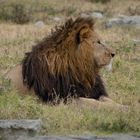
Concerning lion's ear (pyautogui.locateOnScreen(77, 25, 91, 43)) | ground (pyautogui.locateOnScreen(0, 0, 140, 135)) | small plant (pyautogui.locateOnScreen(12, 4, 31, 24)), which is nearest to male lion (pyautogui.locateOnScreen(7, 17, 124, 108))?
lion's ear (pyautogui.locateOnScreen(77, 25, 91, 43))

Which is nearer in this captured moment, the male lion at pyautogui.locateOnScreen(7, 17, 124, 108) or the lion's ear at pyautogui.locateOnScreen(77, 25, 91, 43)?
the male lion at pyautogui.locateOnScreen(7, 17, 124, 108)

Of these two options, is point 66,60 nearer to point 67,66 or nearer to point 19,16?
point 67,66

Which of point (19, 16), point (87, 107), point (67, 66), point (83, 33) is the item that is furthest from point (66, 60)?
point (19, 16)

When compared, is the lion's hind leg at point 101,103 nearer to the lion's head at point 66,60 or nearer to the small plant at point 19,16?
the lion's head at point 66,60

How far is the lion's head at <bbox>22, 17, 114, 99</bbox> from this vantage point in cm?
856

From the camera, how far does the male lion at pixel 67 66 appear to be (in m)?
8.55

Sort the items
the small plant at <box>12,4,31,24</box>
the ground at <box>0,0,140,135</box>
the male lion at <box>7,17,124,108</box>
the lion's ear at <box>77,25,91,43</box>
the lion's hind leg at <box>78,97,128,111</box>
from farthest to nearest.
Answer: the small plant at <box>12,4,31,24</box>, the lion's ear at <box>77,25,91,43</box>, the male lion at <box>7,17,124,108</box>, the lion's hind leg at <box>78,97,128,111</box>, the ground at <box>0,0,140,135</box>

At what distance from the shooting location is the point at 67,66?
28.5 ft

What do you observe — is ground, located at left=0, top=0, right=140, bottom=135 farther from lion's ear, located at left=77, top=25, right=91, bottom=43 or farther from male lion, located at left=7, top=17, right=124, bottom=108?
lion's ear, located at left=77, top=25, right=91, bottom=43

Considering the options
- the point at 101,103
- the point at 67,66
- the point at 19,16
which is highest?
the point at 67,66

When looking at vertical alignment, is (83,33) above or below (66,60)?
above

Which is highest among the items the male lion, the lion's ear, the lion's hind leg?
the lion's ear

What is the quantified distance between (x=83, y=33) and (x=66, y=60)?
393 millimetres

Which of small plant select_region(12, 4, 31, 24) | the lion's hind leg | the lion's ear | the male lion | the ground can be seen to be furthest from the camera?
small plant select_region(12, 4, 31, 24)
